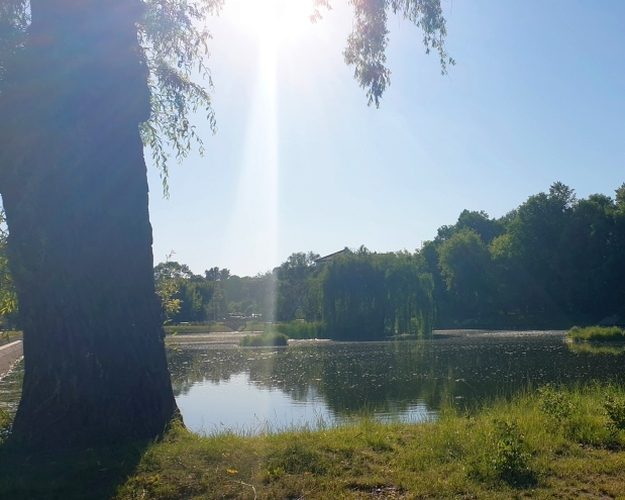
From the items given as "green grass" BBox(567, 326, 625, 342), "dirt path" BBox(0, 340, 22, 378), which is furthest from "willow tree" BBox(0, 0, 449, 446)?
"green grass" BBox(567, 326, 625, 342)

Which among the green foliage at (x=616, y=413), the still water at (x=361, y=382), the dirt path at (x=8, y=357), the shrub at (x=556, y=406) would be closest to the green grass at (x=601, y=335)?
the still water at (x=361, y=382)

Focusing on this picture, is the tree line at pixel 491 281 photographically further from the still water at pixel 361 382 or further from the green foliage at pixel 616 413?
the green foliage at pixel 616 413

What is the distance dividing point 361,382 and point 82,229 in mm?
14173

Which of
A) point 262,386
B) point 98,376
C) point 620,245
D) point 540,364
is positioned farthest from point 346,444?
point 620,245

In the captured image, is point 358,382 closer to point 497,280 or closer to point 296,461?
point 296,461

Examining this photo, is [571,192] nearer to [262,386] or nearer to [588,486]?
[262,386]

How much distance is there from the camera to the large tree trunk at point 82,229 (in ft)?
21.5

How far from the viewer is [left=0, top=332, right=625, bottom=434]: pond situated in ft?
45.0

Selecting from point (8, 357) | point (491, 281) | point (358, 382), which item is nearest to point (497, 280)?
point (491, 281)

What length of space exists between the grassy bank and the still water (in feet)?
10.7

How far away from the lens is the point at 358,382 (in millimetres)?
19812

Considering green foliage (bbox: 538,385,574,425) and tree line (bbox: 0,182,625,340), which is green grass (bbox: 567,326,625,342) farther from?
green foliage (bbox: 538,385,574,425)

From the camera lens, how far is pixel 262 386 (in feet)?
67.8

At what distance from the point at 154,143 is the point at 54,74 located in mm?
2610
